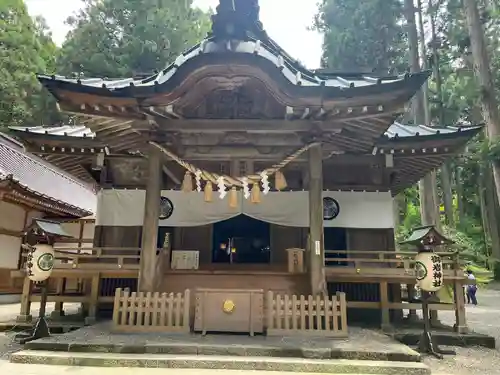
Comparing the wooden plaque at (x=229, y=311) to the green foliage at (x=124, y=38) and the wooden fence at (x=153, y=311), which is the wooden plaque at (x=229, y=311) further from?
the green foliage at (x=124, y=38)

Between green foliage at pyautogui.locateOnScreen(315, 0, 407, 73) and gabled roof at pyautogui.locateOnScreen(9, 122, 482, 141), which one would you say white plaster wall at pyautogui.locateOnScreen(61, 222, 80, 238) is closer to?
gabled roof at pyautogui.locateOnScreen(9, 122, 482, 141)

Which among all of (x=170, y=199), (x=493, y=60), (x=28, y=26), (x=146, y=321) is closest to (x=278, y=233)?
(x=170, y=199)

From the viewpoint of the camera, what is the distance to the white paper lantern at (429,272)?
225 inches

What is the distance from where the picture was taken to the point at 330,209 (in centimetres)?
864

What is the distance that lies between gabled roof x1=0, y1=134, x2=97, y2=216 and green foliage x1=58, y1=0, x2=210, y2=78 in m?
7.28

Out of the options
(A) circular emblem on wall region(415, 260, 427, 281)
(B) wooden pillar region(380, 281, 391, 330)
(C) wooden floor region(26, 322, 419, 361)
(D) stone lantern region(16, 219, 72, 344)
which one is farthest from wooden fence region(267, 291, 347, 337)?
A: (D) stone lantern region(16, 219, 72, 344)

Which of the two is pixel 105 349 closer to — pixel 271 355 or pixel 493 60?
pixel 271 355

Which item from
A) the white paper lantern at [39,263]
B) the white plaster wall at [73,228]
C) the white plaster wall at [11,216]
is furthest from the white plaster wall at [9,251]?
the white paper lantern at [39,263]

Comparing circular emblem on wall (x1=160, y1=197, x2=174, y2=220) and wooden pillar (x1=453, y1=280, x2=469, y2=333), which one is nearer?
wooden pillar (x1=453, y1=280, x2=469, y2=333)

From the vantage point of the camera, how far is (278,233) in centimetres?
894

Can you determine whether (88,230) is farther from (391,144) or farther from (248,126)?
(391,144)

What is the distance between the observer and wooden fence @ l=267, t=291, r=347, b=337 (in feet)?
18.6

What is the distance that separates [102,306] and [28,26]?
2230 cm

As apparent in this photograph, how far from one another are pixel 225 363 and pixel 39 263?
12.1 feet
